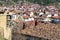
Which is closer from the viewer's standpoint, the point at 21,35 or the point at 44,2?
the point at 21,35

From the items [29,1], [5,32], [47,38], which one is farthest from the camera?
[29,1]

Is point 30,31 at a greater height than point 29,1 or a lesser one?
greater

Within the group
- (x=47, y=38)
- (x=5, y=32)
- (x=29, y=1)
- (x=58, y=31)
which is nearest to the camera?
(x=47, y=38)

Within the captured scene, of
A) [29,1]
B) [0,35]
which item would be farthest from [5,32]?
[29,1]

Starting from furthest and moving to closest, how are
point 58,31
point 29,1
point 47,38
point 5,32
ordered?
1. point 29,1
2. point 5,32
3. point 58,31
4. point 47,38

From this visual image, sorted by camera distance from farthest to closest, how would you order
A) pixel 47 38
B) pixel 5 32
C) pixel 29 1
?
pixel 29 1 → pixel 5 32 → pixel 47 38

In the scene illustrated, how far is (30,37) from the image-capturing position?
1320 centimetres

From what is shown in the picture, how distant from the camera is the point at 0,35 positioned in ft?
48.5

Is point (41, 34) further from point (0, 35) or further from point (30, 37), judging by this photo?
point (0, 35)

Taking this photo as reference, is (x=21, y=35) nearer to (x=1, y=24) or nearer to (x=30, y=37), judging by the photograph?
(x=30, y=37)

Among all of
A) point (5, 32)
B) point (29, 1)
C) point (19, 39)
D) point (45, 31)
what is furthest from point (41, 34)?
point (29, 1)

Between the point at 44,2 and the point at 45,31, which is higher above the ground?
the point at 45,31

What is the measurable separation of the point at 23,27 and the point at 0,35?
154 centimetres

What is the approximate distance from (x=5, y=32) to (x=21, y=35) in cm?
148
